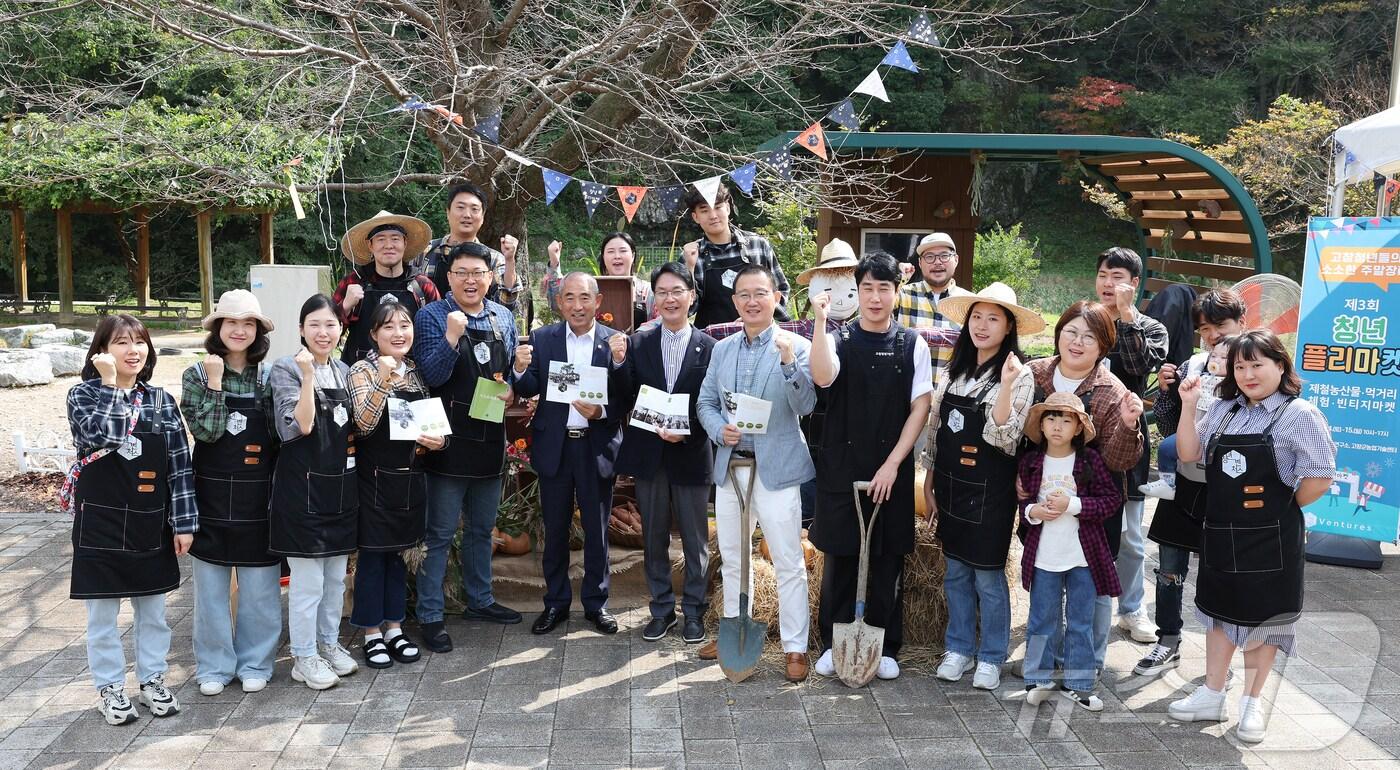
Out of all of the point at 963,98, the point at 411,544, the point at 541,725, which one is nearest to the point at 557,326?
the point at 411,544

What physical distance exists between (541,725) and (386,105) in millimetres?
8694

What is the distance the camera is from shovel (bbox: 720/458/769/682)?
4520mm

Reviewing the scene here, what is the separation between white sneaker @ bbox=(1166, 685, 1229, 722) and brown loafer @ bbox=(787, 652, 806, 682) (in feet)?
4.93

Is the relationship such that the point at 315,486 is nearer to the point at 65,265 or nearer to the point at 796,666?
the point at 796,666

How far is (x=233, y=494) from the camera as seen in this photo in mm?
4250

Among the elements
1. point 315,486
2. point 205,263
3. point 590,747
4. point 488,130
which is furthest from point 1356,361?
point 205,263

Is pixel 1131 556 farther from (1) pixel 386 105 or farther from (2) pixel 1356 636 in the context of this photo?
(1) pixel 386 105

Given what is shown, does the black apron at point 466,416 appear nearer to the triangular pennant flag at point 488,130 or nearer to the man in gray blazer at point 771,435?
the man in gray blazer at point 771,435

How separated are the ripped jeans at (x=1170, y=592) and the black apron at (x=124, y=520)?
4298mm

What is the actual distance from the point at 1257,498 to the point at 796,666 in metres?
1.97

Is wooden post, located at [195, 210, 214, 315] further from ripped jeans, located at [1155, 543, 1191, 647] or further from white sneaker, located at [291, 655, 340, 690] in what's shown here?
ripped jeans, located at [1155, 543, 1191, 647]

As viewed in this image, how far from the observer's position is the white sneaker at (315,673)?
4.38m

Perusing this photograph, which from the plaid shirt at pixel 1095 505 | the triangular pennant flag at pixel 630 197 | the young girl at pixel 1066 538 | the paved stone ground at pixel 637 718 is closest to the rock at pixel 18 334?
the paved stone ground at pixel 637 718

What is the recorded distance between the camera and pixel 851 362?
440 cm
